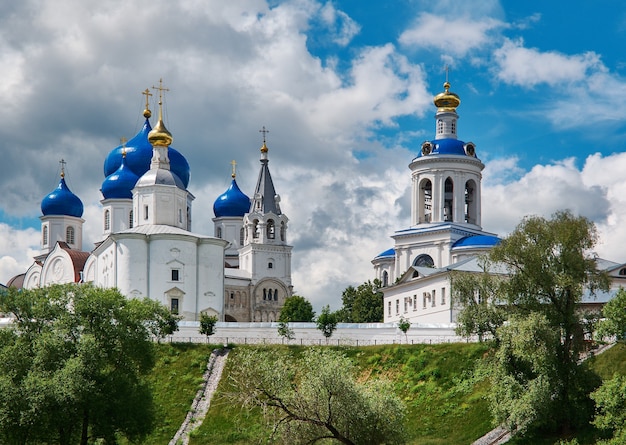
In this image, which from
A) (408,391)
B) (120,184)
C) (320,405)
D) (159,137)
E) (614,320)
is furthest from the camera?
(120,184)

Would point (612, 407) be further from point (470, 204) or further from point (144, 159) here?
point (144, 159)

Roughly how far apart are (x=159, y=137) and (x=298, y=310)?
1291 centimetres

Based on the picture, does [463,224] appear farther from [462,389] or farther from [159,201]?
[462,389]

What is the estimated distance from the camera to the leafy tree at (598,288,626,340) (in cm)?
3766

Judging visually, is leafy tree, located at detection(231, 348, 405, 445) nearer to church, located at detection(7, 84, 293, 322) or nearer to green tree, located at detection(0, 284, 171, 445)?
green tree, located at detection(0, 284, 171, 445)

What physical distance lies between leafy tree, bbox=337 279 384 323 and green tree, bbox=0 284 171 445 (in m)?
28.0

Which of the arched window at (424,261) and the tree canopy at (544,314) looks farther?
the arched window at (424,261)

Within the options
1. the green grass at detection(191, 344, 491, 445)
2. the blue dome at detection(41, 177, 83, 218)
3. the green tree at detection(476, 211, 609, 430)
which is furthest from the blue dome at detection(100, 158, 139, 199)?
the green tree at detection(476, 211, 609, 430)

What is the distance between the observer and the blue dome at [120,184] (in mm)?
74562

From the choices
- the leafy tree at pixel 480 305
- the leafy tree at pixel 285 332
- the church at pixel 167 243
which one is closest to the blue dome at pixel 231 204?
the church at pixel 167 243

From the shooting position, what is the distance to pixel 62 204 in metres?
82.2

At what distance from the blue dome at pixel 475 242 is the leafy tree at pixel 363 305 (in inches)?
215

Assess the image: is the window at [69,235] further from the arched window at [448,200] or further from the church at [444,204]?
the arched window at [448,200]

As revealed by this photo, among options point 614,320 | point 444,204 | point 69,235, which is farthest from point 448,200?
point 614,320
